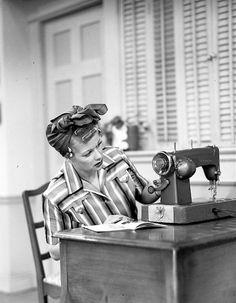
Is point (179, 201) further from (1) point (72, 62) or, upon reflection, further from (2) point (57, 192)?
(1) point (72, 62)

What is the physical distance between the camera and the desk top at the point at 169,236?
1.82m

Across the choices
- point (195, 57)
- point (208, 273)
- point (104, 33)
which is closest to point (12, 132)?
point (104, 33)

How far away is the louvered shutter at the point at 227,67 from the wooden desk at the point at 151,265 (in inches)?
60.5

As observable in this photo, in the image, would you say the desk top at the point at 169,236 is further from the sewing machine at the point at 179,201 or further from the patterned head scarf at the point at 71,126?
the patterned head scarf at the point at 71,126

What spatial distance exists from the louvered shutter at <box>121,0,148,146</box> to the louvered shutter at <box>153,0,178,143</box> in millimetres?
114

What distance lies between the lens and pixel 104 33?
14.3ft

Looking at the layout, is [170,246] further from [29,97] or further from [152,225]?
[29,97]

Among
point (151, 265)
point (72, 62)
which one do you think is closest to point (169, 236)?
point (151, 265)

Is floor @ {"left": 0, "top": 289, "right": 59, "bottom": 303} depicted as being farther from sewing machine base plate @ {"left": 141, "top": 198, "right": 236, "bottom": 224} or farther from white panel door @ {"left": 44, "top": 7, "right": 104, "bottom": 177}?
sewing machine base plate @ {"left": 141, "top": 198, "right": 236, "bottom": 224}

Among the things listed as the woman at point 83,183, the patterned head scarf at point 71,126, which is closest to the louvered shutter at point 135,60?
the woman at point 83,183

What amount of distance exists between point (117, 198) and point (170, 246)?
90cm

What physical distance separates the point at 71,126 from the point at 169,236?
81 centimetres

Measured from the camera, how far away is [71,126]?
2490 mm

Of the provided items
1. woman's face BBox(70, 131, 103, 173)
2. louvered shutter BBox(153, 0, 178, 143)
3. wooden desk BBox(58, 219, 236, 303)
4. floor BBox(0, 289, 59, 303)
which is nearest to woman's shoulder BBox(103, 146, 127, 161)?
woman's face BBox(70, 131, 103, 173)
